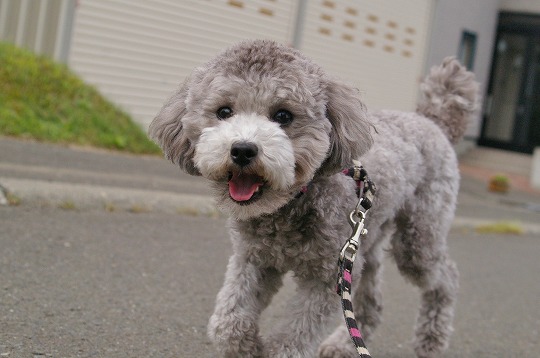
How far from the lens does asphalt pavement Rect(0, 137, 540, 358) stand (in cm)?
419

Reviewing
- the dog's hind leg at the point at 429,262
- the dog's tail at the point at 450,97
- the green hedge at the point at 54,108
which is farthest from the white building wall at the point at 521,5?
the dog's hind leg at the point at 429,262

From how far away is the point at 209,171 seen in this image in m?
3.13

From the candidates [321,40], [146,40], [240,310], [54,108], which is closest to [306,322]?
[240,310]

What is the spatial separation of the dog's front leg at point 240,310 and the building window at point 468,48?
1707 centimetres

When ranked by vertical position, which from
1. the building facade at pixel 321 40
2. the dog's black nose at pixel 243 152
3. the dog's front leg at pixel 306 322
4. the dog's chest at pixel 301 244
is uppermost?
the building facade at pixel 321 40

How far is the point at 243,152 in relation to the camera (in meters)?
3.03

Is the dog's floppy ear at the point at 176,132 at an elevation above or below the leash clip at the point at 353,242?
above

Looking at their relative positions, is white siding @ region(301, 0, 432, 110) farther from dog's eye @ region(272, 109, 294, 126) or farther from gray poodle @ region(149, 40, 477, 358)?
dog's eye @ region(272, 109, 294, 126)

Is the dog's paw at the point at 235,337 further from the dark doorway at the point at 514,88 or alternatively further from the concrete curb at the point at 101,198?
the dark doorway at the point at 514,88

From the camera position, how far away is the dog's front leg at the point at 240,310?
331 centimetres

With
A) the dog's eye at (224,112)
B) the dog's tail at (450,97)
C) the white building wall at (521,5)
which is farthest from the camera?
the white building wall at (521,5)

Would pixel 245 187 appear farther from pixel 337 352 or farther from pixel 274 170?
pixel 337 352

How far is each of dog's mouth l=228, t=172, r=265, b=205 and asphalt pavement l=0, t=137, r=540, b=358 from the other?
0.67m

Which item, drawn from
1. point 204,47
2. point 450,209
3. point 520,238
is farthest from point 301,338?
point 204,47
